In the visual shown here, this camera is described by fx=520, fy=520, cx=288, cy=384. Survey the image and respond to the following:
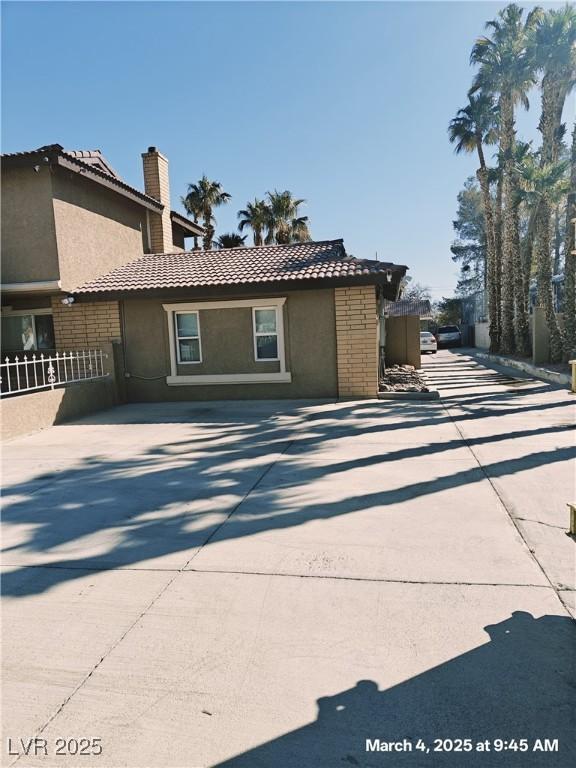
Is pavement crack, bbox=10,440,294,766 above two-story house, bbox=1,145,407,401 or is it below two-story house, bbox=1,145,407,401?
below

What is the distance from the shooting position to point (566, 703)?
7.34 feet

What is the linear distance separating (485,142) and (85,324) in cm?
2361

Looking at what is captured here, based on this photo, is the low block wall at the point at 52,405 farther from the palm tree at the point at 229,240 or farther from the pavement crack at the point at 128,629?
the palm tree at the point at 229,240

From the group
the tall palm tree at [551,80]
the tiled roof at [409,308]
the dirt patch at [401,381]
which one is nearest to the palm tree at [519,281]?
the tall palm tree at [551,80]

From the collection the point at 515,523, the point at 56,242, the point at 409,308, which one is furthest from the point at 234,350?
the point at 409,308

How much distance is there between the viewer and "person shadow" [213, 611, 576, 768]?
2000 mm

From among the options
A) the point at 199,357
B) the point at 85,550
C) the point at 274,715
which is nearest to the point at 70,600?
the point at 85,550

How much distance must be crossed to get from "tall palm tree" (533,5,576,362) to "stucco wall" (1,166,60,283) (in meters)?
14.7

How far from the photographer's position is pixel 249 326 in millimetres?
12031

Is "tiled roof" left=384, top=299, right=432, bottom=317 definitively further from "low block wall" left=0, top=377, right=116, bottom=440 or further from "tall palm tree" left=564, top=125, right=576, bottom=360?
"low block wall" left=0, top=377, right=116, bottom=440

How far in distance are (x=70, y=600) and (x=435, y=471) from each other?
3945 mm

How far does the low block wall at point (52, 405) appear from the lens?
8.84 metres

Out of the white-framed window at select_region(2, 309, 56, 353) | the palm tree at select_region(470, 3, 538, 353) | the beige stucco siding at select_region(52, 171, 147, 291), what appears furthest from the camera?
the palm tree at select_region(470, 3, 538, 353)

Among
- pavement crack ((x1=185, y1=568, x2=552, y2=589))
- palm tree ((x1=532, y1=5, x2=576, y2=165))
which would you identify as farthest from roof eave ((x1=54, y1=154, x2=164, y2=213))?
palm tree ((x1=532, y1=5, x2=576, y2=165))
